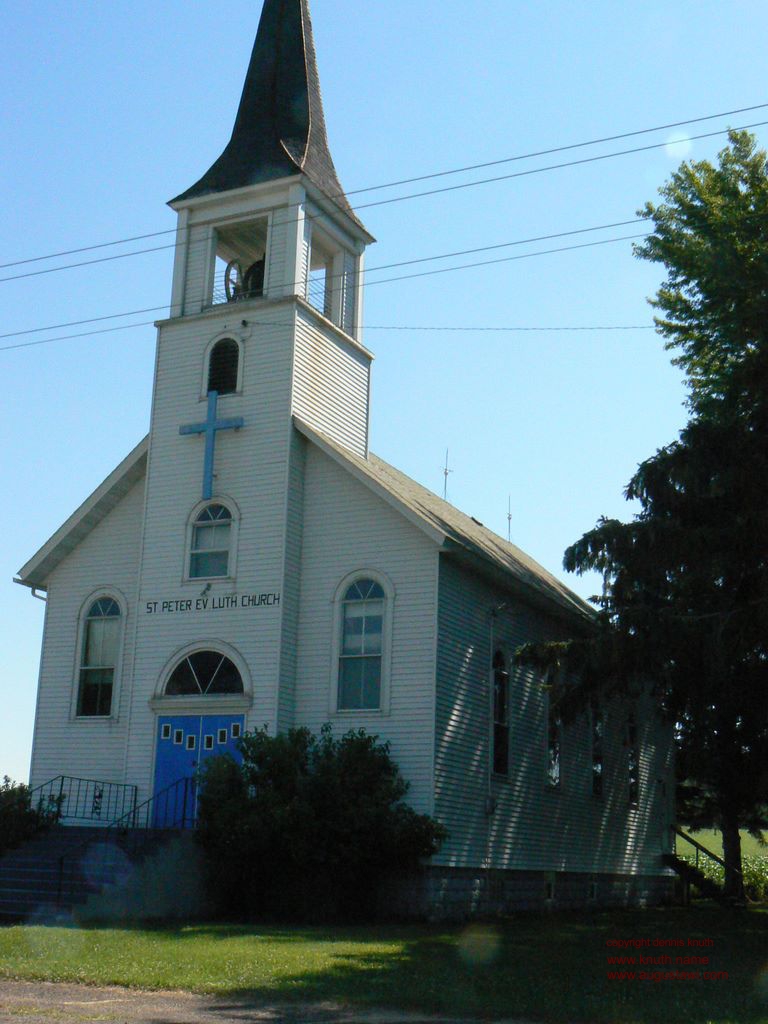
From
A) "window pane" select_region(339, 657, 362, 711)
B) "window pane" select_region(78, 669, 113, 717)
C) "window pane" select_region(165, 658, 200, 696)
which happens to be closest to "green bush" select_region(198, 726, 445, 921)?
"window pane" select_region(339, 657, 362, 711)

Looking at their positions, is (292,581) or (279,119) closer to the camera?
(292,581)

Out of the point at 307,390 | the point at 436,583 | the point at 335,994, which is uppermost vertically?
the point at 307,390

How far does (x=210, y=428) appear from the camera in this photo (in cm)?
2336

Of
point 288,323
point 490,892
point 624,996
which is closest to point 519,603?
point 490,892

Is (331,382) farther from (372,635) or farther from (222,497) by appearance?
(372,635)

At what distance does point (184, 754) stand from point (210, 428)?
6.00 m

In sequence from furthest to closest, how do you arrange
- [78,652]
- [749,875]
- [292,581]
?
[749,875] → [78,652] → [292,581]

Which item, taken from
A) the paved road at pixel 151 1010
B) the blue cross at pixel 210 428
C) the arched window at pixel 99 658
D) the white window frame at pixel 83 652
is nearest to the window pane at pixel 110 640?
the arched window at pixel 99 658

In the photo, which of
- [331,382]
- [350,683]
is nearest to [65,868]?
[350,683]

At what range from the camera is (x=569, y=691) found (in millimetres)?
20266

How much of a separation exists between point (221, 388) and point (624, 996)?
14826 mm

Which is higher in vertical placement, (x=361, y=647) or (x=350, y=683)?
(x=361, y=647)

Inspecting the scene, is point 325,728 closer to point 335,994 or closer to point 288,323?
point 288,323

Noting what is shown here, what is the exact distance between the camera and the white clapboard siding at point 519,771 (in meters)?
21.5
